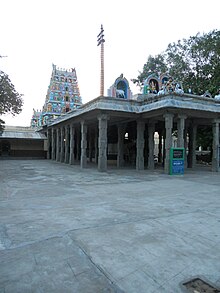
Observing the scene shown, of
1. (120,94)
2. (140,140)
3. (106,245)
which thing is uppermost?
(120,94)

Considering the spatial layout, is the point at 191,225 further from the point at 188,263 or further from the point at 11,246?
the point at 11,246

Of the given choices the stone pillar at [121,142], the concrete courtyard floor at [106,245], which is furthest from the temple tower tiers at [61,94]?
the concrete courtyard floor at [106,245]

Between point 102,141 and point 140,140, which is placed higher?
point 140,140

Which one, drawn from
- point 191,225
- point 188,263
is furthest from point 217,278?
point 191,225

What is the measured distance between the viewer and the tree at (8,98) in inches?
570

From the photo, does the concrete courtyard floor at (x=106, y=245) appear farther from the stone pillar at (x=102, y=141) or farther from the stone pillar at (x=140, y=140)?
the stone pillar at (x=140, y=140)

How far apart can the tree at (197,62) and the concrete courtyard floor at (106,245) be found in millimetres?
20615

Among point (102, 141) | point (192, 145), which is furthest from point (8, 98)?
point (192, 145)

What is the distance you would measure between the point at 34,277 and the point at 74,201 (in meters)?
4.28

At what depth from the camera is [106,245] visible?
3885 millimetres

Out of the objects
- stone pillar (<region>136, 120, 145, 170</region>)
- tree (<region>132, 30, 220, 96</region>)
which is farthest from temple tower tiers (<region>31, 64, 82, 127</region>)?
stone pillar (<region>136, 120, 145, 170</region>)

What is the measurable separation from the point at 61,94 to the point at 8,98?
3208cm

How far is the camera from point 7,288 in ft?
8.76

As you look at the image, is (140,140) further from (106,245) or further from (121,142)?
(106,245)
